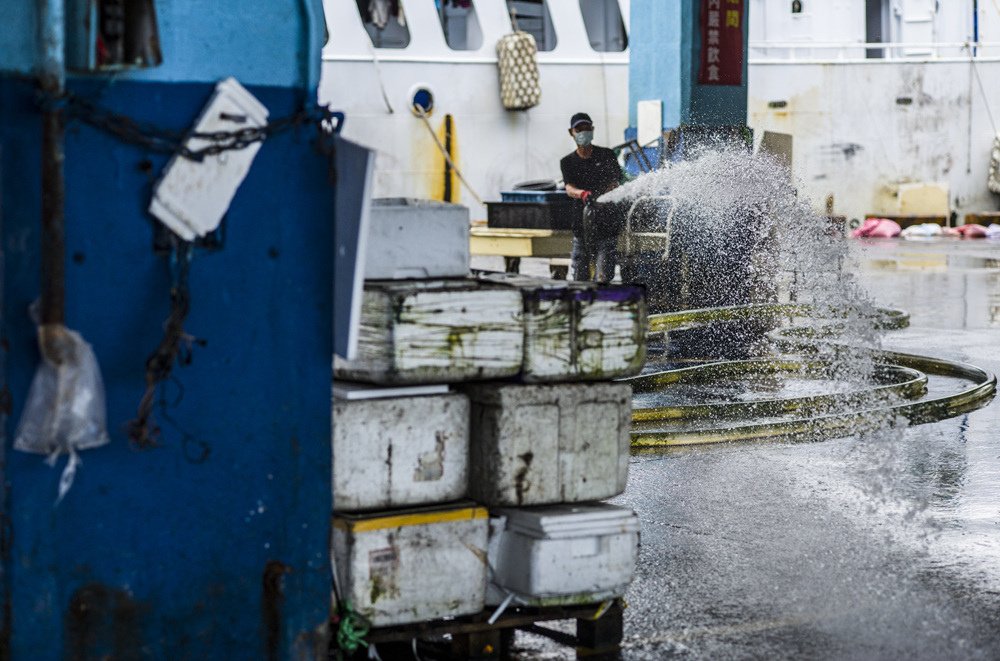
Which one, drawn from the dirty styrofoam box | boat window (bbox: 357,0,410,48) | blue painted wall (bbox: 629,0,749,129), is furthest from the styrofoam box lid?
boat window (bbox: 357,0,410,48)

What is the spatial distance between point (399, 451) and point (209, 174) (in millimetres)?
1029

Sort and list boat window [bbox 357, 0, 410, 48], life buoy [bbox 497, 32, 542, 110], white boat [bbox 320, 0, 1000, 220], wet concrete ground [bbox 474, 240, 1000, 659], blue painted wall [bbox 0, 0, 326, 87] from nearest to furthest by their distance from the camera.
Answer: blue painted wall [bbox 0, 0, 326, 87]
wet concrete ground [bbox 474, 240, 1000, 659]
life buoy [bbox 497, 32, 542, 110]
white boat [bbox 320, 0, 1000, 220]
boat window [bbox 357, 0, 410, 48]

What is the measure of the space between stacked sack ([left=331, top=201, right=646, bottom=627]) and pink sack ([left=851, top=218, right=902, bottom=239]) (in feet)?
83.9

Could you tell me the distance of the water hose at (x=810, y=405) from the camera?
25.8 feet

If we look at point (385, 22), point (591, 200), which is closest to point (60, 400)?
point (591, 200)

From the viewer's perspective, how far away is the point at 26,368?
3230 millimetres

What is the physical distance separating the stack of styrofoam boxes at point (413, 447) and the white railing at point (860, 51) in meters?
25.3

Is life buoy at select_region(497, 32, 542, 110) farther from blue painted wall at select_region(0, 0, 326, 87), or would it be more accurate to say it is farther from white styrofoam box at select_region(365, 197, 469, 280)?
blue painted wall at select_region(0, 0, 326, 87)

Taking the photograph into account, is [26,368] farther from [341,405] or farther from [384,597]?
[384,597]

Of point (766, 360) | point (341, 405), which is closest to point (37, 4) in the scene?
point (341, 405)

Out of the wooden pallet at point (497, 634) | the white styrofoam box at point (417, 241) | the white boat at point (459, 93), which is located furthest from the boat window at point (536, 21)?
the wooden pallet at point (497, 634)

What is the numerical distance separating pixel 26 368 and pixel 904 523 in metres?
4.04

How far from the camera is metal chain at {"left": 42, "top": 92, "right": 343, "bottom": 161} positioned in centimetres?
325

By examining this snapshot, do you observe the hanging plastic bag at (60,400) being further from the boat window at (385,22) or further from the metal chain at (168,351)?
the boat window at (385,22)
